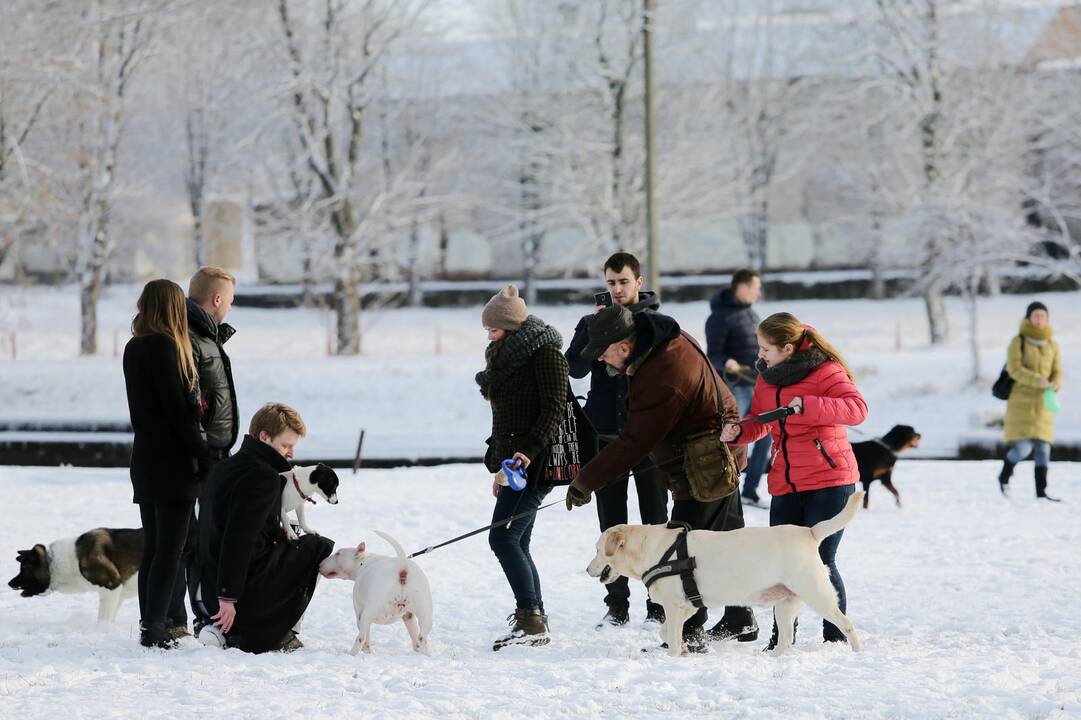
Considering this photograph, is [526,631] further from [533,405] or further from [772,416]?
[772,416]

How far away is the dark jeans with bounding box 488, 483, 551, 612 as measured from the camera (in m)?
6.23

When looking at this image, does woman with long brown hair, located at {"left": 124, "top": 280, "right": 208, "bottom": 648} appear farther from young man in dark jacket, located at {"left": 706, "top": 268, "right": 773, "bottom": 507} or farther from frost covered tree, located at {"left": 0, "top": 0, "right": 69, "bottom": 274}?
frost covered tree, located at {"left": 0, "top": 0, "right": 69, "bottom": 274}

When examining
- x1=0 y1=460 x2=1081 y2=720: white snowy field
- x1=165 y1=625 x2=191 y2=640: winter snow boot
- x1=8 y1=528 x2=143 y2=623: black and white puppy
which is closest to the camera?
x1=0 y1=460 x2=1081 y2=720: white snowy field

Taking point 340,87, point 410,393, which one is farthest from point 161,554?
point 340,87

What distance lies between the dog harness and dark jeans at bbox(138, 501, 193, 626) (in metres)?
2.25

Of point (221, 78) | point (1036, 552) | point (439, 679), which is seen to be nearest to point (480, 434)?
point (1036, 552)

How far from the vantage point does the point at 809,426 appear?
602 centimetres

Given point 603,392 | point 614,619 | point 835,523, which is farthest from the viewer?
point 603,392

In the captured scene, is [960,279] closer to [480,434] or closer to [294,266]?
[480,434]

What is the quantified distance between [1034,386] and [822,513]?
5.79 m

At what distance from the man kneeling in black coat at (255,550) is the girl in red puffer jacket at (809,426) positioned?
2198 millimetres

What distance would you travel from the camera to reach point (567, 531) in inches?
383

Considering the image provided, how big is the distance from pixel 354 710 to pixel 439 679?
0.55 meters

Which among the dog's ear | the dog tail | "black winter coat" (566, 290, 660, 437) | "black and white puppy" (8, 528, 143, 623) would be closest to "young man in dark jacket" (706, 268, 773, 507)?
"black winter coat" (566, 290, 660, 437)
